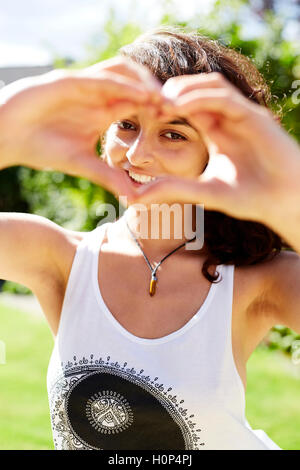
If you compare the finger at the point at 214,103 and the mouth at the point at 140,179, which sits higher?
the mouth at the point at 140,179

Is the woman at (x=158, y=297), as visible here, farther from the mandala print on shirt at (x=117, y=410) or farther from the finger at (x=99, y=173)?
the finger at (x=99, y=173)

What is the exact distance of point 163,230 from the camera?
2.14 metres

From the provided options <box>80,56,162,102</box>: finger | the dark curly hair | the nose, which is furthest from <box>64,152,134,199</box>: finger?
the dark curly hair

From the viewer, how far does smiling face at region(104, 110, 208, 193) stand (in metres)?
1.83

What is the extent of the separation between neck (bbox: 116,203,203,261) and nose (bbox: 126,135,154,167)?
0.30 m

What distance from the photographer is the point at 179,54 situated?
6.52 ft

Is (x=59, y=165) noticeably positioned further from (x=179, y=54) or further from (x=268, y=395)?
(x=268, y=395)

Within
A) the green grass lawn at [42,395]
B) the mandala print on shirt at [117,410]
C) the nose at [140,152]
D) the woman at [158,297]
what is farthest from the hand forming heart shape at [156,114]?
the green grass lawn at [42,395]

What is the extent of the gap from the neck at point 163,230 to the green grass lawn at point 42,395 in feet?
9.52

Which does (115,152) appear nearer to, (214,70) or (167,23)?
(214,70)

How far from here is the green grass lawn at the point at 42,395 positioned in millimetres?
4711

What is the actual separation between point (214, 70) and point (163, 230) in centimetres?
56

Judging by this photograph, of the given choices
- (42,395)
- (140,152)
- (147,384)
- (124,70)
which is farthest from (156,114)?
(42,395)

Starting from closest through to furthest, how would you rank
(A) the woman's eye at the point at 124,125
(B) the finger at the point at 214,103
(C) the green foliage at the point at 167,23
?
(B) the finger at the point at 214,103
(A) the woman's eye at the point at 124,125
(C) the green foliage at the point at 167,23
